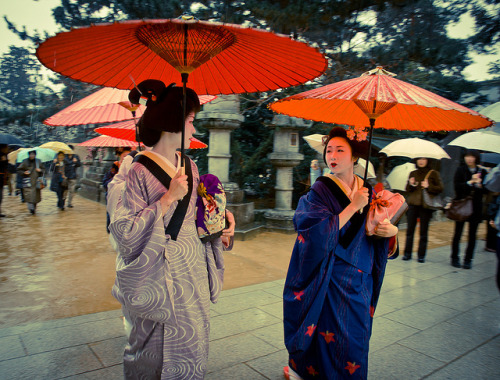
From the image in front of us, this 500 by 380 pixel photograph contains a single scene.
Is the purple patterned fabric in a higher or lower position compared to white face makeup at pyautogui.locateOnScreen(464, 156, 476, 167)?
lower

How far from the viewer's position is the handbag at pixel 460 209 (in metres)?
5.73

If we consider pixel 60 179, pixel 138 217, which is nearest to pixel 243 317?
pixel 138 217

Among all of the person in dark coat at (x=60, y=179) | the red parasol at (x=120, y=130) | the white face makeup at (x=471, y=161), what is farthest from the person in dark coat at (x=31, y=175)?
the white face makeup at (x=471, y=161)

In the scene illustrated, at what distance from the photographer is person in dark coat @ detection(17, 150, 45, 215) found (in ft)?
30.3

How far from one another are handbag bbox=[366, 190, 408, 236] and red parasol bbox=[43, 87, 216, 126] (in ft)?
4.79

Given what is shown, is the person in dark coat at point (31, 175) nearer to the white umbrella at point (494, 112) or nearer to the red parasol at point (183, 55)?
the red parasol at point (183, 55)

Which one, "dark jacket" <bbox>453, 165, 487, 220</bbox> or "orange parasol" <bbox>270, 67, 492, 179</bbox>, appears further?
"dark jacket" <bbox>453, 165, 487, 220</bbox>

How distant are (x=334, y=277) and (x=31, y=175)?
9.30 meters

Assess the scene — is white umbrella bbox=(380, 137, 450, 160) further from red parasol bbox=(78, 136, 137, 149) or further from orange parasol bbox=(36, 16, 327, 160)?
orange parasol bbox=(36, 16, 327, 160)

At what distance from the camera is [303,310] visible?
2316mm

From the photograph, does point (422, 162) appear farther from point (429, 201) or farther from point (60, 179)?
point (60, 179)

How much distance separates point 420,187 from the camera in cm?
597

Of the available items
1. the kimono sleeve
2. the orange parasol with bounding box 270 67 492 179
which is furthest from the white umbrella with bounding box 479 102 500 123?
the kimono sleeve

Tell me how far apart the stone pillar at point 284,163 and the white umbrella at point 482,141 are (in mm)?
2932
